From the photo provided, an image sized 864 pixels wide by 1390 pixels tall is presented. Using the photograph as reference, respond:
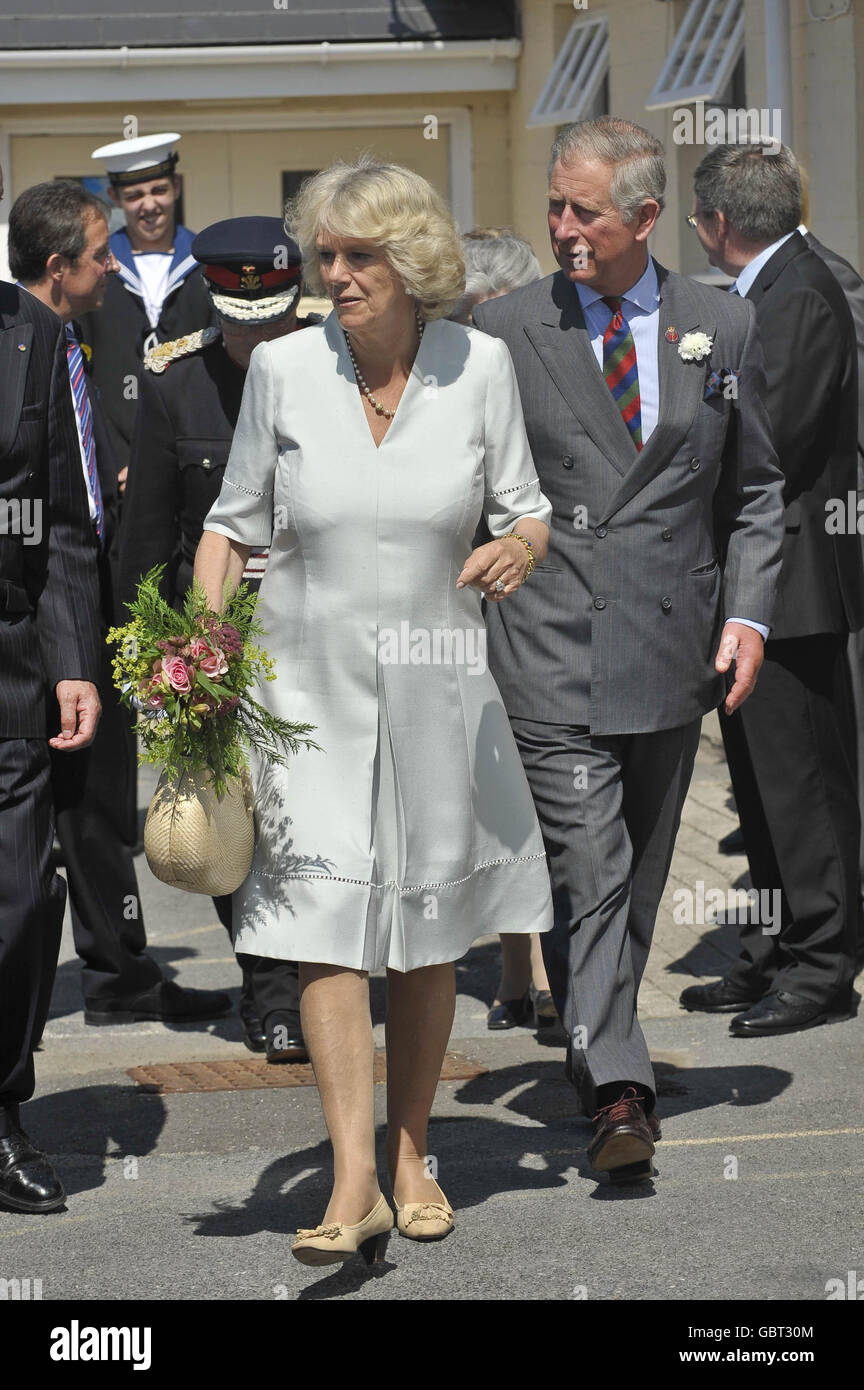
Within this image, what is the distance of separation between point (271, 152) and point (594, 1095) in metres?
12.5

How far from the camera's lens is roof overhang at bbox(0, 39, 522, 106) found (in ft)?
48.1

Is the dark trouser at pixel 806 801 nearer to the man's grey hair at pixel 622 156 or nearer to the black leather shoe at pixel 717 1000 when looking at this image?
the black leather shoe at pixel 717 1000

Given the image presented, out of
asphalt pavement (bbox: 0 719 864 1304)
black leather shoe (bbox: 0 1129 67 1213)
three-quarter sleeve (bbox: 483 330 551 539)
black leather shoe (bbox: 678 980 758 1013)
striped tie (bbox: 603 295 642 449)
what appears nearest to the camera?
asphalt pavement (bbox: 0 719 864 1304)

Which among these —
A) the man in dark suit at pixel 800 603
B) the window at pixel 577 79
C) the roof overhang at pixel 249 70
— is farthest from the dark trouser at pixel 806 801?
the roof overhang at pixel 249 70

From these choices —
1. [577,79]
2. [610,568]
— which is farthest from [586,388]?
[577,79]

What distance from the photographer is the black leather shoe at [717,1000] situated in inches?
256

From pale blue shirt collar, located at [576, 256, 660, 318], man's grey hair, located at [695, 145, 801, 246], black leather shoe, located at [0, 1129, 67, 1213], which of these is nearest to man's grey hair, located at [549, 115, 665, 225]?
pale blue shirt collar, located at [576, 256, 660, 318]

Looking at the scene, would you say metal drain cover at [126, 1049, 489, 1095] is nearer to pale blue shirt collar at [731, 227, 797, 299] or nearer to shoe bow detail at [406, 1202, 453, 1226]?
shoe bow detail at [406, 1202, 453, 1226]

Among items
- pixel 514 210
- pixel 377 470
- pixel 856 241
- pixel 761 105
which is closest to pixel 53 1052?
pixel 377 470

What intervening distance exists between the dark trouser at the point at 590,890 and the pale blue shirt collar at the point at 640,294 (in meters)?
0.99

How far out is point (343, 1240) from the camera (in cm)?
411

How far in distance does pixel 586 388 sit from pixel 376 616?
2.84 ft

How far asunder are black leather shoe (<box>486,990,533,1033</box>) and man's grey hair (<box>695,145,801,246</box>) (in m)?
2.37
